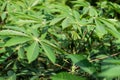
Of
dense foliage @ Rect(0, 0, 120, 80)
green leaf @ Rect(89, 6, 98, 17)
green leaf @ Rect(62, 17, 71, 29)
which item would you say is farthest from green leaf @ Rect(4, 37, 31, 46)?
green leaf @ Rect(89, 6, 98, 17)

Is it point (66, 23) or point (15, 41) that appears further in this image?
point (66, 23)


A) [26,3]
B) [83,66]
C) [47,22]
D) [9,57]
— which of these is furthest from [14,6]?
[83,66]

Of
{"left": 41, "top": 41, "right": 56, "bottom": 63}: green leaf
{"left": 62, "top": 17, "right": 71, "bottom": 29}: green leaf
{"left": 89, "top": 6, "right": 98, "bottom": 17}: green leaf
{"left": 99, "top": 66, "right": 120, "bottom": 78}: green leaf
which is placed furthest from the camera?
{"left": 89, "top": 6, "right": 98, "bottom": 17}: green leaf

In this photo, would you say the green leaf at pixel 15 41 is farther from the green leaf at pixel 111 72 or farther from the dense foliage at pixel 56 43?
the green leaf at pixel 111 72

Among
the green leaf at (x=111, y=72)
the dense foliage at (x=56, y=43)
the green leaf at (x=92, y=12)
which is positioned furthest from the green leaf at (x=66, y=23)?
the green leaf at (x=111, y=72)

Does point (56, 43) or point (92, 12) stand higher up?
point (92, 12)

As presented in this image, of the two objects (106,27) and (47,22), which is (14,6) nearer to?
(47,22)

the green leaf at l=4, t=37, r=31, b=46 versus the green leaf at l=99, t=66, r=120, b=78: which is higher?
the green leaf at l=99, t=66, r=120, b=78

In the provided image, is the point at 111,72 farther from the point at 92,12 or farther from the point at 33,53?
the point at 92,12

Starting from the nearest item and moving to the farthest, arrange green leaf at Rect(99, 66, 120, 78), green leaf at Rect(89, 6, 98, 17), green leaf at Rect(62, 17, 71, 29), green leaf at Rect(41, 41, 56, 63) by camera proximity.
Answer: green leaf at Rect(99, 66, 120, 78) → green leaf at Rect(41, 41, 56, 63) → green leaf at Rect(62, 17, 71, 29) → green leaf at Rect(89, 6, 98, 17)

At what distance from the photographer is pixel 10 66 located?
179cm

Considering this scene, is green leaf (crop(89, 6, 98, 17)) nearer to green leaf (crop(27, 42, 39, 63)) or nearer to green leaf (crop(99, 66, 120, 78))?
green leaf (crop(27, 42, 39, 63))

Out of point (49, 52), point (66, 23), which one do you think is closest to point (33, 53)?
point (49, 52)

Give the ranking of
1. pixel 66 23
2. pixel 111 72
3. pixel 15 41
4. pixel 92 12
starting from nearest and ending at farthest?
1. pixel 111 72
2. pixel 15 41
3. pixel 66 23
4. pixel 92 12
